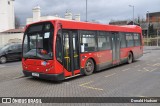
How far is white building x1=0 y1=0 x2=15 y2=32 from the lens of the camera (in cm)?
4159

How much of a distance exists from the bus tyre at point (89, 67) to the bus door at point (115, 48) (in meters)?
2.62

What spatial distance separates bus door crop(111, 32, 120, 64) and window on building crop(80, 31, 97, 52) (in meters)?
2.26

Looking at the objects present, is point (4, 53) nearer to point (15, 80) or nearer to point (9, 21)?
point (15, 80)

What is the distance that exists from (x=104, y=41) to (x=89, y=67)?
236 centimetres

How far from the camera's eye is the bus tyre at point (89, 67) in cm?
1180

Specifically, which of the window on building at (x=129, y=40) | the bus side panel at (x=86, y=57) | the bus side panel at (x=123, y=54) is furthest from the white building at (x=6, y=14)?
the bus side panel at (x=86, y=57)

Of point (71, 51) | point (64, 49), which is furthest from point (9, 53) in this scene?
point (64, 49)

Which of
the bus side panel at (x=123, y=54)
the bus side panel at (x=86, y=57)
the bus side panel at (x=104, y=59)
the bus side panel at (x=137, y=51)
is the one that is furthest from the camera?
the bus side panel at (x=137, y=51)

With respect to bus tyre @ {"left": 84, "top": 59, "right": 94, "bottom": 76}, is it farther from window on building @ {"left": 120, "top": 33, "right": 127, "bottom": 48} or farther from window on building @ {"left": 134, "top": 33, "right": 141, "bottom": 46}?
window on building @ {"left": 134, "top": 33, "right": 141, "bottom": 46}

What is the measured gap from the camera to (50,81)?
1051 centimetres

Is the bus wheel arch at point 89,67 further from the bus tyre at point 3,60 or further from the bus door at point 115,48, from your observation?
the bus tyre at point 3,60

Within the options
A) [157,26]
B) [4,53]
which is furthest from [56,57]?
[157,26]

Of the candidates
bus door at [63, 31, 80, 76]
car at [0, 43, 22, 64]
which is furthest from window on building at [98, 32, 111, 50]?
car at [0, 43, 22, 64]

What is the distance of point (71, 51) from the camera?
417 inches
